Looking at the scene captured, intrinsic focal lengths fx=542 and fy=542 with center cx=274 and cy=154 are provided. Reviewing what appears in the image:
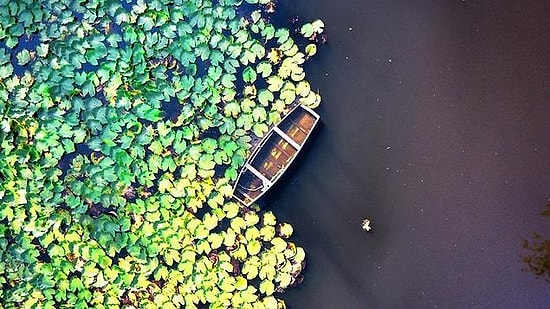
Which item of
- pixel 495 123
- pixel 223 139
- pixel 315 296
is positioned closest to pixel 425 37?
pixel 495 123

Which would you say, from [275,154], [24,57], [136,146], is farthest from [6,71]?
[275,154]

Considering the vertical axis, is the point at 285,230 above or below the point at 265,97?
below

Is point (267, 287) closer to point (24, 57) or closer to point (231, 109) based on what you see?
point (231, 109)

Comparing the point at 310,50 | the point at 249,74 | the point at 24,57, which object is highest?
the point at 310,50

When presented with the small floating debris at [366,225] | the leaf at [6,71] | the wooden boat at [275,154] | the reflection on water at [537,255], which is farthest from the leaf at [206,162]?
the reflection on water at [537,255]

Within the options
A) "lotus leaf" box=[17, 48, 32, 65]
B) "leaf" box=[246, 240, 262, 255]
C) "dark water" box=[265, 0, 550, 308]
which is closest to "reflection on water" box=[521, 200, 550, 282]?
"dark water" box=[265, 0, 550, 308]

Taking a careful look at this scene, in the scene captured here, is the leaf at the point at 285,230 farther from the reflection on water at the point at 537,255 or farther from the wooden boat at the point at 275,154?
the reflection on water at the point at 537,255
